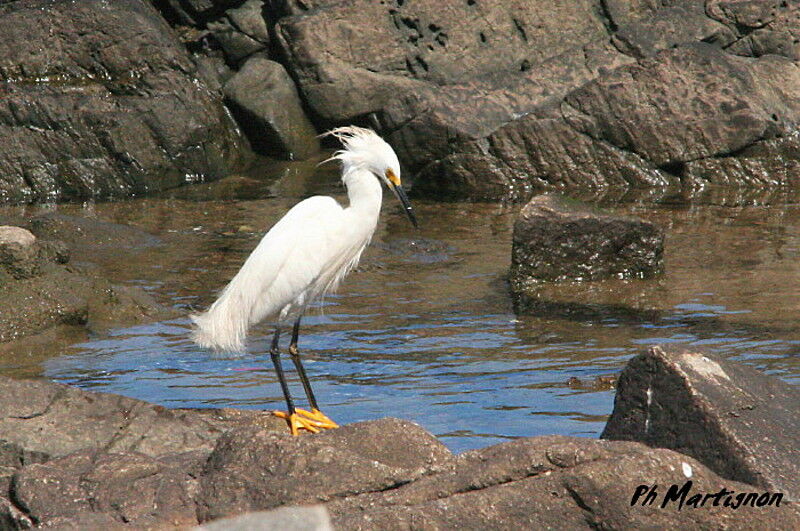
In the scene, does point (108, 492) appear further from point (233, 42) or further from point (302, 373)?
point (233, 42)

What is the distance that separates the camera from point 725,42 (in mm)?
14727

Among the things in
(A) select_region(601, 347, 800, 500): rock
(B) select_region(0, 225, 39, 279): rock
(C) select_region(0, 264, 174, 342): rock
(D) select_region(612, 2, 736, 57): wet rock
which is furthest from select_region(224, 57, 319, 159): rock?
(A) select_region(601, 347, 800, 500): rock

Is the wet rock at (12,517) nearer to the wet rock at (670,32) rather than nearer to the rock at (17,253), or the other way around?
the rock at (17,253)

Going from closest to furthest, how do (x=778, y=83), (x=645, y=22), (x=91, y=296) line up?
(x=91, y=296) → (x=778, y=83) → (x=645, y=22)

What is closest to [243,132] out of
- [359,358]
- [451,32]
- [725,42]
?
[451,32]

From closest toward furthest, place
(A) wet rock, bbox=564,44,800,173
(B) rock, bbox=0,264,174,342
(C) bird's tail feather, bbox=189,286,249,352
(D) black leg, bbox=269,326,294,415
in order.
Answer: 1. (D) black leg, bbox=269,326,294,415
2. (C) bird's tail feather, bbox=189,286,249,352
3. (B) rock, bbox=0,264,174,342
4. (A) wet rock, bbox=564,44,800,173

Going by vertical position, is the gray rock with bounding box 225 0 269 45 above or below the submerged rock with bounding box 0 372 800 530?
above

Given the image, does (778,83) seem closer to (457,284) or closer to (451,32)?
(451,32)

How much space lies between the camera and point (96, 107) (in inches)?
548

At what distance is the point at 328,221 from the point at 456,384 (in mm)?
1479

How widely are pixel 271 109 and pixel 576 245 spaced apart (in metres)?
6.67

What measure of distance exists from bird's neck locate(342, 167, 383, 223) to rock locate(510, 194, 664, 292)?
339 centimetres

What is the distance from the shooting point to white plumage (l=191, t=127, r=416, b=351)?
241 inches

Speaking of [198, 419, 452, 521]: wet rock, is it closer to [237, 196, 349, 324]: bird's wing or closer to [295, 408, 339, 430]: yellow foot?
[295, 408, 339, 430]: yellow foot
